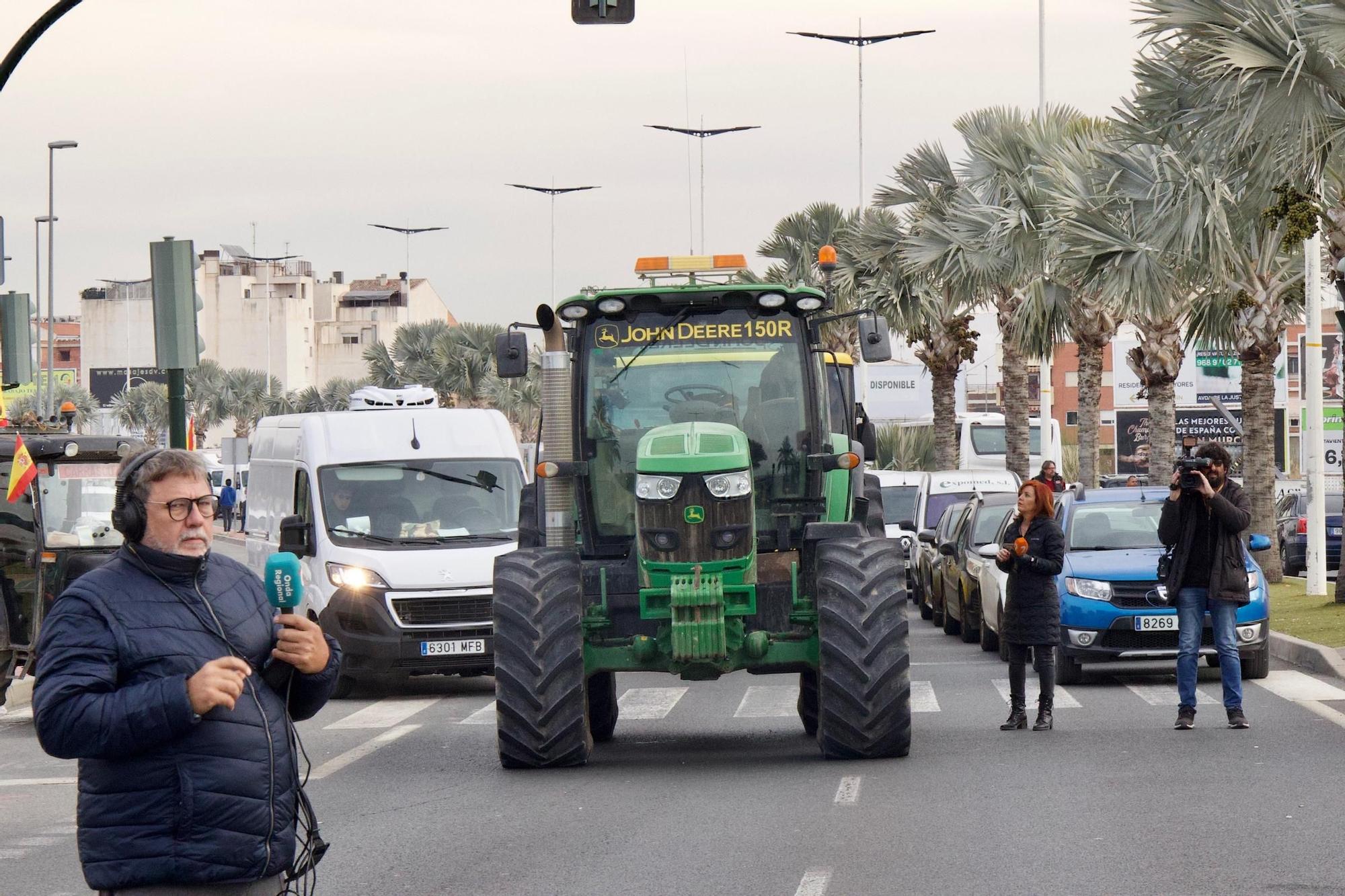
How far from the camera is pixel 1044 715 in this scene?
549 inches

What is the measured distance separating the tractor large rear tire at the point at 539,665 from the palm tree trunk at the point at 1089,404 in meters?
25.6

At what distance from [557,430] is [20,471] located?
557cm

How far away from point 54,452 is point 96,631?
12.6m

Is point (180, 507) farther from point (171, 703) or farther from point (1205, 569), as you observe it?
point (1205, 569)

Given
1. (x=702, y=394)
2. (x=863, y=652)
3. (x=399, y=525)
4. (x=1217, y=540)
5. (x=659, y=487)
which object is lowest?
(x=863, y=652)

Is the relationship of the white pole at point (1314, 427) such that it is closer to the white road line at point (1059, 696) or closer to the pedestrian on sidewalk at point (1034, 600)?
the white road line at point (1059, 696)

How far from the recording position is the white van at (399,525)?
1748 centimetres

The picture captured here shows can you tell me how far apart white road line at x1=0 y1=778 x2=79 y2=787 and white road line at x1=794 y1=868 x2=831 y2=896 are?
18.9ft

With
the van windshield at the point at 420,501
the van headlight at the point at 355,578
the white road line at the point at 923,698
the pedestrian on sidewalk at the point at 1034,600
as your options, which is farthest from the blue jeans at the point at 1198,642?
the van headlight at the point at 355,578

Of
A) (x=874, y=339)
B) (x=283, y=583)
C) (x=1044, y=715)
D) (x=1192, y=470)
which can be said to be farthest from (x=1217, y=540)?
(x=283, y=583)

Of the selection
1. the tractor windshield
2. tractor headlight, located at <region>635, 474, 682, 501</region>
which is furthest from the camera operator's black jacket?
tractor headlight, located at <region>635, 474, 682, 501</region>

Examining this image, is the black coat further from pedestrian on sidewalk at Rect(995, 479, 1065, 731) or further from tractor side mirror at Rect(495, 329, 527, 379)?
tractor side mirror at Rect(495, 329, 527, 379)

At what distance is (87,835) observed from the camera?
15.5 ft

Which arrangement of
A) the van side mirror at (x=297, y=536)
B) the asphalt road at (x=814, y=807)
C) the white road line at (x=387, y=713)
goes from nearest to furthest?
the asphalt road at (x=814, y=807) < the white road line at (x=387, y=713) < the van side mirror at (x=297, y=536)
